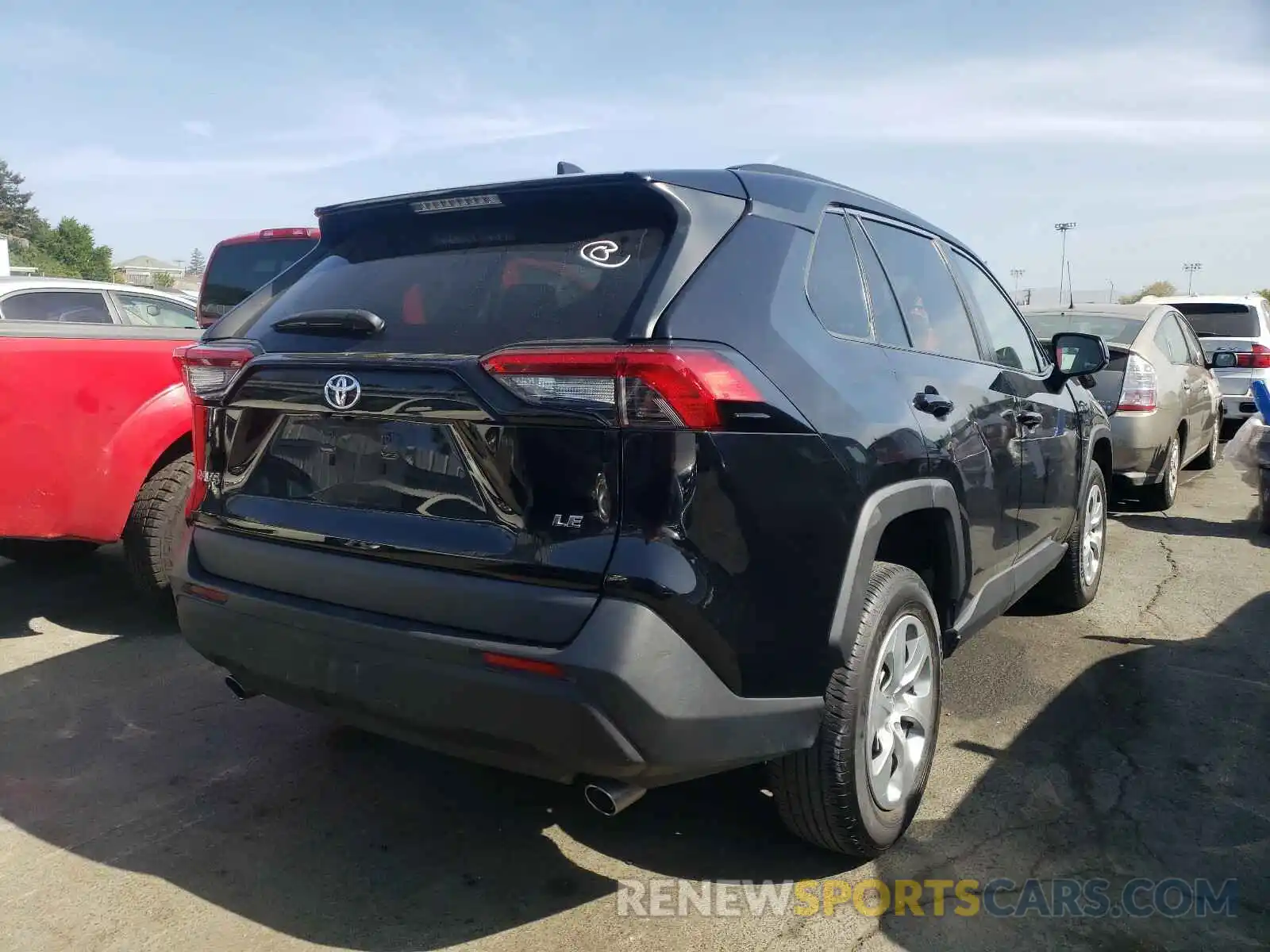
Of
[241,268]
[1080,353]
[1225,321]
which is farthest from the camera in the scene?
[1225,321]

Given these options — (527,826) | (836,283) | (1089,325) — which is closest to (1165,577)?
(1089,325)

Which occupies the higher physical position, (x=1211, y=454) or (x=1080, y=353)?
(x=1080, y=353)

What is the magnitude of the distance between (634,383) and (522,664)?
651mm

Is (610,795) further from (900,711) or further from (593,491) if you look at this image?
(900,711)

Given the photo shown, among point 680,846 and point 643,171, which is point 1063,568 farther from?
point 643,171

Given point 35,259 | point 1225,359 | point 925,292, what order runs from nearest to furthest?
1. point 925,292
2. point 1225,359
3. point 35,259

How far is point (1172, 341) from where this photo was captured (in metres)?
8.09

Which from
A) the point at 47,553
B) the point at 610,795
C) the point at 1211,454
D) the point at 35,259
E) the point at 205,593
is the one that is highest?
the point at 35,259

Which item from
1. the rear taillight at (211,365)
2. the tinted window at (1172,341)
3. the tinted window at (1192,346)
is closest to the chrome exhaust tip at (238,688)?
the rear taillight at (211,365)

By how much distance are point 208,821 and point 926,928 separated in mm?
2063

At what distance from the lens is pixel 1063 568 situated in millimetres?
5043

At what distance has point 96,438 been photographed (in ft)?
14.3

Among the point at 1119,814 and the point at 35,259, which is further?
the point at 35,259

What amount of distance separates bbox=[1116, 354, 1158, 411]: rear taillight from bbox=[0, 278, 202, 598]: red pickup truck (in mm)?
5941
